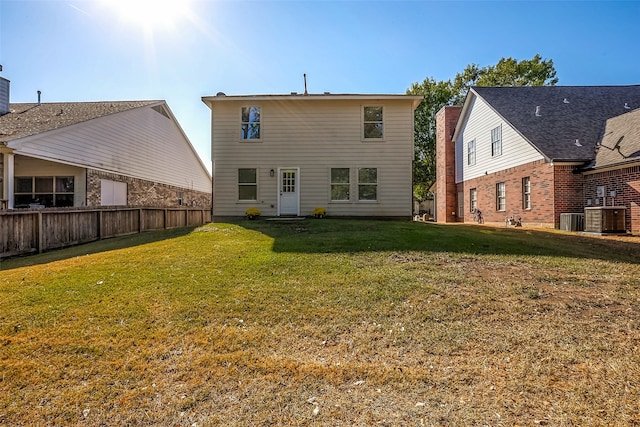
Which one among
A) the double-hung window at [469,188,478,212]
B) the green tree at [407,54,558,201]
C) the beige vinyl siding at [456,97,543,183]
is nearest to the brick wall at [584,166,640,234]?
the beige vinyl siding at [456,97,543,183]

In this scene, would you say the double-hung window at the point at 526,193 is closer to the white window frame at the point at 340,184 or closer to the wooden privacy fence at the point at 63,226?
the white window frame at the point at 340,184

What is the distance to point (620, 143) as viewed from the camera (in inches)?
473

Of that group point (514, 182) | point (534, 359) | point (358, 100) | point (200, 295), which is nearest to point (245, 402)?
point (200, 295)

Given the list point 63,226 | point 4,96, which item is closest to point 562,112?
point 63,226

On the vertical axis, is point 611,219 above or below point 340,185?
below

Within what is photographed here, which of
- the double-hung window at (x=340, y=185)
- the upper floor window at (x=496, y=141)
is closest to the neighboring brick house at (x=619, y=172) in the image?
the upper floor window at (x=496, y=141)

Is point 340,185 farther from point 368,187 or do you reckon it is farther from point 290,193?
point 290,193

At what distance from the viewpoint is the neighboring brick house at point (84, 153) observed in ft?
40.2

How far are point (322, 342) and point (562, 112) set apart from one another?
1788 cm

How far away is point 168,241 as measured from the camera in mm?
8586

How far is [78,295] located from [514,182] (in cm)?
1687

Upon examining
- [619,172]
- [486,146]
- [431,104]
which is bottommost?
[619,172]

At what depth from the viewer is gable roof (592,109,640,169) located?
1107cm

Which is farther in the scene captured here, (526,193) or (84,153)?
(526,193)
